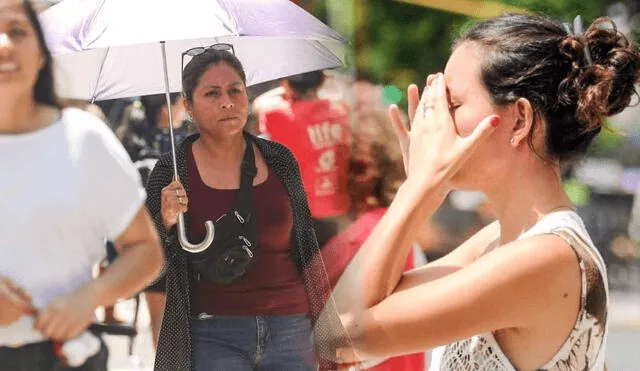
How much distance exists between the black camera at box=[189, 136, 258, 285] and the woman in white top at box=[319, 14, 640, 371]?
20cm

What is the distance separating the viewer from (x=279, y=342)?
2.09m

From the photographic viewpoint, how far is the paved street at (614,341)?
6.32 feet

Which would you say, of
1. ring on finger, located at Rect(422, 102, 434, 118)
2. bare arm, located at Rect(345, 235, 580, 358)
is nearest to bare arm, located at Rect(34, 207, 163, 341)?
bare arm, located at Rect(345, 235, 580, 358)

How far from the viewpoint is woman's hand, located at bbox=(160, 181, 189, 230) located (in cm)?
195

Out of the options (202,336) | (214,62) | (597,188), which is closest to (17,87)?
(214,62)

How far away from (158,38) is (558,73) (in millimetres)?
720

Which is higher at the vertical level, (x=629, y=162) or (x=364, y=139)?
(x=364, y=139)

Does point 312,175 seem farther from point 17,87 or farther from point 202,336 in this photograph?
point 17,87

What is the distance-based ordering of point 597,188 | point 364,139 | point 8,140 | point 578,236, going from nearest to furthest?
point 8,140, point 578,236, point 364,139, point 597,188

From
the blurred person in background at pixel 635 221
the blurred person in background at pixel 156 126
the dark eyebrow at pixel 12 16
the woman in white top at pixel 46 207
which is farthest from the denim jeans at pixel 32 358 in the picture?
the blurred person in background at pixel 635 221

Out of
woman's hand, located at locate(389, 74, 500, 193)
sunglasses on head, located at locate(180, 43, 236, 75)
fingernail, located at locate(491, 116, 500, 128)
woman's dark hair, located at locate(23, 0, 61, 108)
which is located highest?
woman's dark hair, located at locate(23, 0, 61, 108)

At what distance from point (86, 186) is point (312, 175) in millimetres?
553

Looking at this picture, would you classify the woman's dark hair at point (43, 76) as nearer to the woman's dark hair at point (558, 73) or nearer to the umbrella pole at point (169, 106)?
the umbrella pole at point (169, 106)

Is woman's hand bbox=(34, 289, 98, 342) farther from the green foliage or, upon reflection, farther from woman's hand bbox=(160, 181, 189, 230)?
the green foliage
